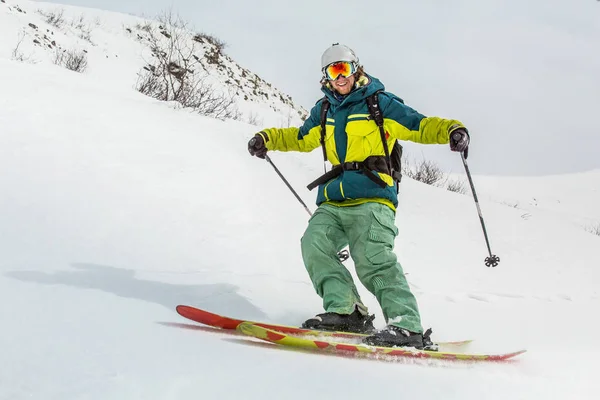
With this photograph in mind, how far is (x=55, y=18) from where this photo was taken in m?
19.5

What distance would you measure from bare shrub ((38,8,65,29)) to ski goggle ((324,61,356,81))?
17.4 metres

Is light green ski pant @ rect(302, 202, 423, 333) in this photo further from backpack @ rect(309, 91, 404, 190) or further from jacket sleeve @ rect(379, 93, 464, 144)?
jacket sleeve @ rect(379, 93, 464, 144)

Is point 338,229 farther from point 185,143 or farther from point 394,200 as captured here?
point 185,143

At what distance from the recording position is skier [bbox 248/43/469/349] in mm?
3072

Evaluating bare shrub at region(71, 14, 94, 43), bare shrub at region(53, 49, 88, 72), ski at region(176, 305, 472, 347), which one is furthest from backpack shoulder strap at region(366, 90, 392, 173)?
bare shrub at region(71, 14, 94, 43)

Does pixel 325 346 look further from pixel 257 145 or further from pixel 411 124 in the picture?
pixel 257 145

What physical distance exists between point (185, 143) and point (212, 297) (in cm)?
347

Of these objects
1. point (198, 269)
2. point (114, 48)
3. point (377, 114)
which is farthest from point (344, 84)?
point (114, 48)

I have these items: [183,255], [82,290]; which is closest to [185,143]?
[183,255]

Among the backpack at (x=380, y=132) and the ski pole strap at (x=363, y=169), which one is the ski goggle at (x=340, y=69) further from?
the ski pole strap at (x=363, y=169)

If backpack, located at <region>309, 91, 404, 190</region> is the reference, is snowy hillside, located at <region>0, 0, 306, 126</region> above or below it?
above

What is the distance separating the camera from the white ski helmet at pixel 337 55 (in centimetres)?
330

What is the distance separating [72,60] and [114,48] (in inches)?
176

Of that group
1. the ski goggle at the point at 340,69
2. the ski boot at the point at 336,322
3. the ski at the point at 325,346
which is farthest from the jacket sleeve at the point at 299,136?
the ski at the point at 325,346
